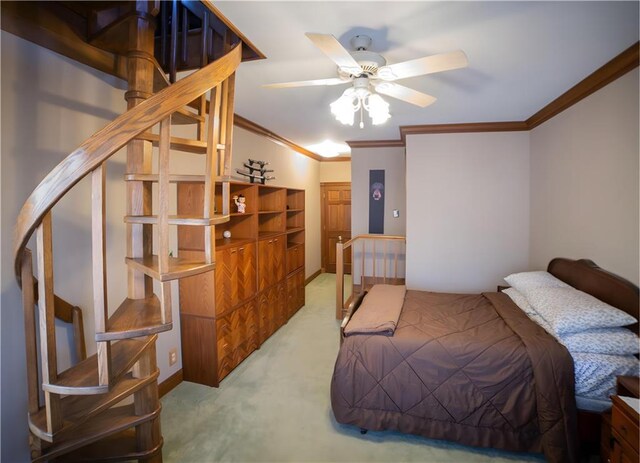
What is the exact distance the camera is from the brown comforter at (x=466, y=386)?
1922 millimetres

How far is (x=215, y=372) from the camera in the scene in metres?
2.82

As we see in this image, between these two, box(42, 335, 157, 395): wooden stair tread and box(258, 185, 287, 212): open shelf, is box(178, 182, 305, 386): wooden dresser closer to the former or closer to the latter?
box(258, 185, 287, 212): open shelf

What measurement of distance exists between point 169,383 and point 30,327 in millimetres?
1594

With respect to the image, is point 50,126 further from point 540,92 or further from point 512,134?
point 512,134

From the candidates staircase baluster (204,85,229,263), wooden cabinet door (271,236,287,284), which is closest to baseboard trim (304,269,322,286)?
wooden cabinet door (271,236,287,284)

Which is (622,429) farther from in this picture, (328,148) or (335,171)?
(335,171)

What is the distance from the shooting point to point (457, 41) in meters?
1.85

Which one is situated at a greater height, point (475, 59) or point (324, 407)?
point (475, 59)

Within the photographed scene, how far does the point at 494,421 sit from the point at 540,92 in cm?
262

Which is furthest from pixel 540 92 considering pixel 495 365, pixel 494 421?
pixel 494 421

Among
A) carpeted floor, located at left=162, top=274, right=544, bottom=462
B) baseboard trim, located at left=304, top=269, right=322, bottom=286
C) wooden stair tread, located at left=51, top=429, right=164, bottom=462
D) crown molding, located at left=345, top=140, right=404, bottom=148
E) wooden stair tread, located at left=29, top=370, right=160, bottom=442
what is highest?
crown molding, located at left=345, top=140, right=404, bottom=148

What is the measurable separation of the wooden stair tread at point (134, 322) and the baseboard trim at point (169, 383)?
58.2 inches

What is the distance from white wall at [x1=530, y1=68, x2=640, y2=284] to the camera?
2.15 metres

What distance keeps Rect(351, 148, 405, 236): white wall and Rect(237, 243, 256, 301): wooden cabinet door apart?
2305mm
